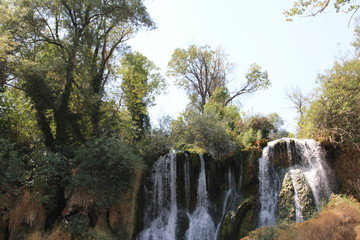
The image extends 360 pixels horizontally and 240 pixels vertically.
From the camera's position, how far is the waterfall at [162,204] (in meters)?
11.8

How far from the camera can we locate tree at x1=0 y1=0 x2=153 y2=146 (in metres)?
13.2

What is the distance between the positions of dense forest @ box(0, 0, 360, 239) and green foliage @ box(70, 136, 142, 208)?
0.14ft

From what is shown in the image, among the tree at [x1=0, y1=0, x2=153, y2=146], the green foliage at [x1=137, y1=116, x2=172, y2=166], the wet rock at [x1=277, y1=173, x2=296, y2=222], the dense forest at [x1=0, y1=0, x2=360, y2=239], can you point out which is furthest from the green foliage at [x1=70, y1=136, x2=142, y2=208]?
the wet rock at [x1=277, y1=173, x2=296, y2=222]

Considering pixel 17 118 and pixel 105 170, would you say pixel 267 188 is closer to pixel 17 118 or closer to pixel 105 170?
pixel 105 170

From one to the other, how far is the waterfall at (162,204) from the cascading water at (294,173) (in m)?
3.88

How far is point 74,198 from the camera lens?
1112cm

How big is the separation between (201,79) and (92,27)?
46.2 ft

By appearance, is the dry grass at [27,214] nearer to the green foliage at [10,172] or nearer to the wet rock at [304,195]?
the green foliage at [10,172]

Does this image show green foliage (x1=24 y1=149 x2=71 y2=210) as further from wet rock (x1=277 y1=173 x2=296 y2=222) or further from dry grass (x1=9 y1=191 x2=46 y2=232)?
wet rock (x1=277 y1=173 x2=296 y2=222)

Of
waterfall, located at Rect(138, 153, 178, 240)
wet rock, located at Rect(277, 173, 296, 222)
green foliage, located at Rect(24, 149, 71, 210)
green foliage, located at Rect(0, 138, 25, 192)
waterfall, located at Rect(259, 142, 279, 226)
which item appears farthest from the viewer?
waterfall, located at Rect(138, 153, 178, 240)

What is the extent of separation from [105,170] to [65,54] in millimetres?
7631

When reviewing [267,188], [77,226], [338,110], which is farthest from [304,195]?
[77,226]

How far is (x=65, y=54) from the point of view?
15.5 m

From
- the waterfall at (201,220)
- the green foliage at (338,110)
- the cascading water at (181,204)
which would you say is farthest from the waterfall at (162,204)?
the green foliage at (338,110)
